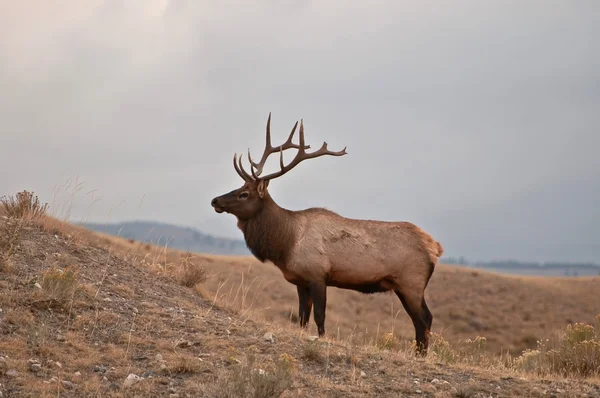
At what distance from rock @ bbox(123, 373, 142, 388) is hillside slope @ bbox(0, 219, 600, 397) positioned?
18 millimetres

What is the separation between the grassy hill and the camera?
675cm

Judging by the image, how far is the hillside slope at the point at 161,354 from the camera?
6.65m

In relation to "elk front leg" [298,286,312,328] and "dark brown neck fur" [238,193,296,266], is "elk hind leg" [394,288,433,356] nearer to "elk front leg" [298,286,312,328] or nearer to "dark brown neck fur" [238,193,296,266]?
"elk front leg" [298,286,312,328]

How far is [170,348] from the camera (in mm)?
7844

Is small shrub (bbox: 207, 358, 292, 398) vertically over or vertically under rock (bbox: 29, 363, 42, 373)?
over

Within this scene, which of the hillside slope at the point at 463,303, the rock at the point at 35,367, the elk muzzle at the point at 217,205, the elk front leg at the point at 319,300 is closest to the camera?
the rock at the point at 35,367

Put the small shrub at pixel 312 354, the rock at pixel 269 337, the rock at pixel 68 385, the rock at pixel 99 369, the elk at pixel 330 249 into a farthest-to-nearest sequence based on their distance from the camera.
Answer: the elk at pixel 330 249 → the rock at pixel 269 337 → the small shrub at pixel 312 354 → the rock at pixel 99 369 → the rock at pixel 68 385

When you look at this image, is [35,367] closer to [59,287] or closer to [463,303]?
[59,287]

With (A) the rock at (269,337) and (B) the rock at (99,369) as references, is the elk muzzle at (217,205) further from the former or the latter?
(B) the rock at (99,369)

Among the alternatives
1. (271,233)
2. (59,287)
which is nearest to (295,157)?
(271,233)

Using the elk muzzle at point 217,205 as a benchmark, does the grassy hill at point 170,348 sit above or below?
below

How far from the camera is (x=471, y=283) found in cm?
3909

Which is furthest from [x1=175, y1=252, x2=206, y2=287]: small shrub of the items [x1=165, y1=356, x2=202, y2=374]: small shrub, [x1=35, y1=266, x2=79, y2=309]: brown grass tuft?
[x1=165, y1=356, x2=202, y2=374]: small shrub

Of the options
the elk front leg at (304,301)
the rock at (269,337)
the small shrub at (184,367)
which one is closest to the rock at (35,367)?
the small shrub at (184,367)
